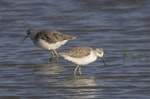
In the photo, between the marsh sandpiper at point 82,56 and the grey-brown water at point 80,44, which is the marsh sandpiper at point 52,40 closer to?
the grey-brown water at point 80,44

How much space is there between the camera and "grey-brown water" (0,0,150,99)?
1385 centimetres

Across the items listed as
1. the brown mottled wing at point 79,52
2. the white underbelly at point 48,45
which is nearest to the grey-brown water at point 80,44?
the white underbelly at point 48,45

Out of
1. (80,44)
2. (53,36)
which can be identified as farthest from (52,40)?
(80,44)

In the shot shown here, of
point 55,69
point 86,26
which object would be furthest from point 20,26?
point 55,69

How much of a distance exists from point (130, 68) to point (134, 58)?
3.22ft

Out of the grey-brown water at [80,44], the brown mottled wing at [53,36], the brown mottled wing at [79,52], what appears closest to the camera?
the grey-brown water at [80,44]

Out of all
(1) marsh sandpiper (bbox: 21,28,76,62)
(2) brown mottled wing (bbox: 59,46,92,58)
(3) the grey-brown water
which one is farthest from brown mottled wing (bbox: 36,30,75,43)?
(2) brown mottled wing (bbox: 59,46,92,58)

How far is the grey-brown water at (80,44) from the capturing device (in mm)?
13852

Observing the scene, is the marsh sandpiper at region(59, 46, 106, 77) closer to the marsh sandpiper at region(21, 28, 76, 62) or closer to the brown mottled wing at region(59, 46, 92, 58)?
the brown mottled wing at region(59, 46, 92, 58)

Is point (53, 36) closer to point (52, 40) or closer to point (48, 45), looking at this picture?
point (52, 40)

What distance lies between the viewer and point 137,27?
66.3ft

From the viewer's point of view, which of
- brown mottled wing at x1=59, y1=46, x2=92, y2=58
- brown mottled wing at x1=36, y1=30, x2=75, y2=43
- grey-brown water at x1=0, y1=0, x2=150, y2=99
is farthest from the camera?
brown mottled wing at x1=36, y1=30, x2=75, y2=43

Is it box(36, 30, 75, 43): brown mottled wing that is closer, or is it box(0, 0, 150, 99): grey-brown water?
box(0, 0, 150, 99): grey-brown water

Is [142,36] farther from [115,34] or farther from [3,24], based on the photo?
[3,24]
